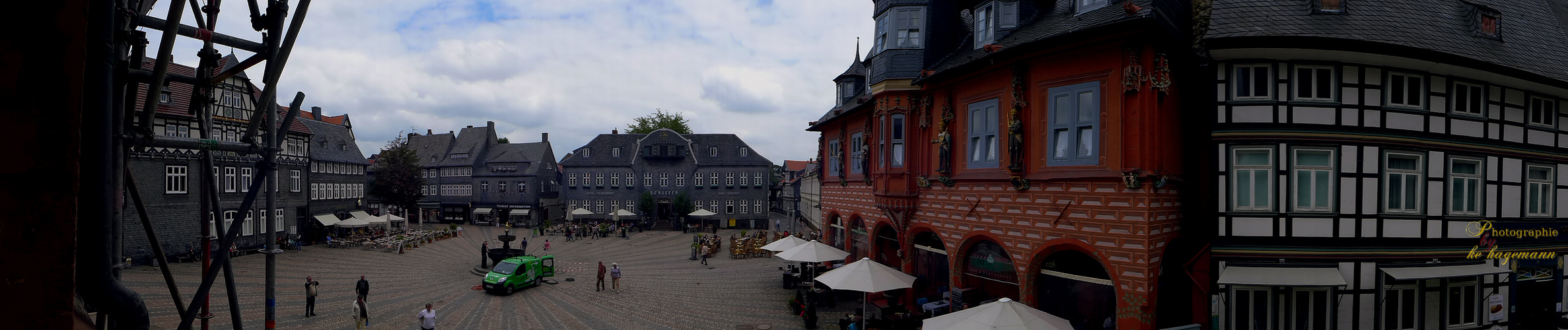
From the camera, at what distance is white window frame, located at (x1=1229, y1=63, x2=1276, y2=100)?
1203 centimetres

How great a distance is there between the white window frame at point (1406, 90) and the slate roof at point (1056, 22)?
4.65 meters

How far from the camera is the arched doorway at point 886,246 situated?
69.2 ft

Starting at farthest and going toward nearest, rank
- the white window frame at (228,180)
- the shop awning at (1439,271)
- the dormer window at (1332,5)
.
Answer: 1. the white window frame at (228,180)
2. the dormer window at (1332,5)
3. the shop awning at (1439,271)

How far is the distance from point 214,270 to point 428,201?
6465 centimetres

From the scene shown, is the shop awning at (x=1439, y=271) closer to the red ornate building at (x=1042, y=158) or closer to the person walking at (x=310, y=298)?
the red ornate building at (x=1042, y=158)

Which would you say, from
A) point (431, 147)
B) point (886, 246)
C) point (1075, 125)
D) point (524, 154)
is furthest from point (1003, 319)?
point (431, 147)

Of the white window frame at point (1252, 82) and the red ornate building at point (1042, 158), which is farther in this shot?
the white window frame at point (1252, 82)

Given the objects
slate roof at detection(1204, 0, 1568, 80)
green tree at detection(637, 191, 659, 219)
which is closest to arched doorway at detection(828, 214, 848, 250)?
slate roof at detection(1204, 0, 1568, 80)

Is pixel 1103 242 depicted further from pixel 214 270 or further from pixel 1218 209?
pixel 214 270

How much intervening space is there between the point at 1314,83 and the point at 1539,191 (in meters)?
7.04

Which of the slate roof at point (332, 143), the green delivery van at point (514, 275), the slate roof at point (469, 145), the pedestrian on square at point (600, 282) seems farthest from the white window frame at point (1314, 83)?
the slate roof at point (469, 145)

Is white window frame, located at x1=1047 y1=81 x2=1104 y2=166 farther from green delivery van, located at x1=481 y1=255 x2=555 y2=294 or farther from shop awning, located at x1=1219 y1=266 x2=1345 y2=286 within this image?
green delivery van, located at x1=481 y1=255 x2=555 y2=294

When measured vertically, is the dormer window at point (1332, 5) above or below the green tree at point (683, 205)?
Answer: above

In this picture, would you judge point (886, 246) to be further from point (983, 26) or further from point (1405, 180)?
point (1405, 180)
